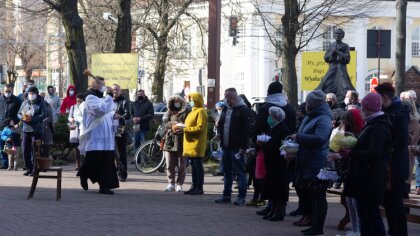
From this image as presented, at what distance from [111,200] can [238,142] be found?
2.28 metres

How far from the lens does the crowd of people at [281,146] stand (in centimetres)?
1072

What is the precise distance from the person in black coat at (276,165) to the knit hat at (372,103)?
3258 mm

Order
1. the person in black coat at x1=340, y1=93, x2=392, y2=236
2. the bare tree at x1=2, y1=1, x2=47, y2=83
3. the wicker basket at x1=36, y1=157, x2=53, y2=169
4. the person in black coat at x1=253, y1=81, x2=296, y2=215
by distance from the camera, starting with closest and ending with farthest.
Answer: the person in black coat at x1=340, y1=93, x2=392, y2=236, the person in black coat at x1=253, y1=81, x2=296, y2=215, the wicker basket at x1=36, y1=157, x2=53, y2=169, the bare tree at x1=2, y1=1, x2=47, y2=83

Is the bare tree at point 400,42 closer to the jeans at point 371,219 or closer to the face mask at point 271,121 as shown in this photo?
the face mask at point 271,121

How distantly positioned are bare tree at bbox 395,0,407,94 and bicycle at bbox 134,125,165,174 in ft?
22.5

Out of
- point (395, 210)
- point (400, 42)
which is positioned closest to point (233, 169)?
point (395, 210)

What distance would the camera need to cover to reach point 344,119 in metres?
11.9

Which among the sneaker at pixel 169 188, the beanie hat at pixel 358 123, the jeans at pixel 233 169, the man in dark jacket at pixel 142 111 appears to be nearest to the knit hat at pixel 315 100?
the beanie hat at pixel 358 123

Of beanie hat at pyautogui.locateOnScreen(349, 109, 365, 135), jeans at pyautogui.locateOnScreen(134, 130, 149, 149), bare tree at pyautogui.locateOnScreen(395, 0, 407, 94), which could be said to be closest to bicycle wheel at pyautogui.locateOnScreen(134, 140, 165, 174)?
jeans at pyautogui.locateOnScreen(134, 130, 149, 149)

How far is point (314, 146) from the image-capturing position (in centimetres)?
1248

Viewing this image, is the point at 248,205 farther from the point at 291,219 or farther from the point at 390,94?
the point at 390,94

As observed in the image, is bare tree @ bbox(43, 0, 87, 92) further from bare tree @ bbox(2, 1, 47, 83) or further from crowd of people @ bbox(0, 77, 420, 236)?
bare tree @ bbox(2, 1, 47, 83)

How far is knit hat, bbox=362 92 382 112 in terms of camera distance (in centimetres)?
1071

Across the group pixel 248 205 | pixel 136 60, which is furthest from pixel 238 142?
pixel 136 60
